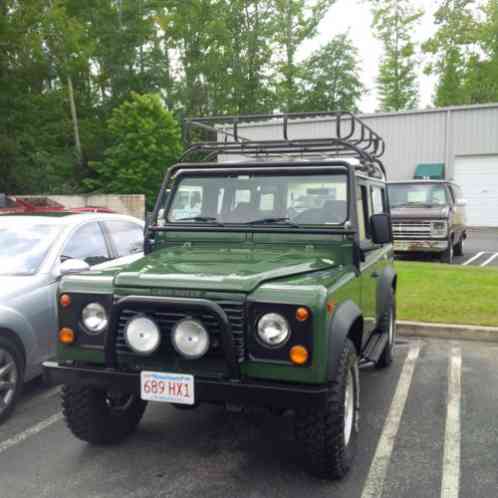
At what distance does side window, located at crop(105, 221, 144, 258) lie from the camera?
6133mm

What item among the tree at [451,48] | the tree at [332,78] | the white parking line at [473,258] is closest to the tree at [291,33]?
the tree at [332,78]

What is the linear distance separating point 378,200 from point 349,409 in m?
2.52

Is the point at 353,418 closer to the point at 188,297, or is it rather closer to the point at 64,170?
the point at 188,297

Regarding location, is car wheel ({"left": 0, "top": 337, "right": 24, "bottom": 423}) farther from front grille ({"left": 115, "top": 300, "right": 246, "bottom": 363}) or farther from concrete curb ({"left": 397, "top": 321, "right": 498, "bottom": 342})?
concrete curb ({"left": 397, "top": 321, "right": 498, "bottom": 342})

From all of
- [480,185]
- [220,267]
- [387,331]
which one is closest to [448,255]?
[387,331]

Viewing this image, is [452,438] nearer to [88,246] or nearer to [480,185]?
[88,246]

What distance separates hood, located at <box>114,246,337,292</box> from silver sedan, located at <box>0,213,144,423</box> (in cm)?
93

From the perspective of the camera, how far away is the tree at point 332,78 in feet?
141

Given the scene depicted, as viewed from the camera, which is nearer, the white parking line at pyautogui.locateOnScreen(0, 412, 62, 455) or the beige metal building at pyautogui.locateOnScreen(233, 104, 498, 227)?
the white parking line at pyautogui.locateOnScreen(0, 412, 62, 455)

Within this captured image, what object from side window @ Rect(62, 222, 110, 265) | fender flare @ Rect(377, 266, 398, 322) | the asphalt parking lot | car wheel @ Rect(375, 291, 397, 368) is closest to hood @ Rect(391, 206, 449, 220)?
car wheel @ Rect(375, 291, 397, 368)

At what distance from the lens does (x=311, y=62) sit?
4306 centimetres

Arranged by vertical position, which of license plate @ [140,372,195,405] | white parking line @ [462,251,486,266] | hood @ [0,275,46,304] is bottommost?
white parking line @ [462,251,486,266]

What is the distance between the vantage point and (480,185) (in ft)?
82.9

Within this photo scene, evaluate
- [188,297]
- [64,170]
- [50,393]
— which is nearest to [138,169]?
[64,170]
